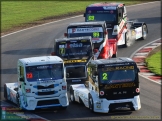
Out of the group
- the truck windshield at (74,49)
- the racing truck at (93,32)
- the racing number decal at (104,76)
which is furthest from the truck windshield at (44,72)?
the racing truck at (93,32)

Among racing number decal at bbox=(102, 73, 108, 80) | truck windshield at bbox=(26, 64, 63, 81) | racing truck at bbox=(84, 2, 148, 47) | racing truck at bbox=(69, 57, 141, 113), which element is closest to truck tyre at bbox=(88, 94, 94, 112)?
racing truck at bbox=(69, 57, 141, 113)

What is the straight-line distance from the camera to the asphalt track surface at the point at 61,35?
74.2 ft

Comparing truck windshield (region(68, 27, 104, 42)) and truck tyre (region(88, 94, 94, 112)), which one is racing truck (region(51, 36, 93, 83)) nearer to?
truck windshield (region(68, 27, 104, 42))

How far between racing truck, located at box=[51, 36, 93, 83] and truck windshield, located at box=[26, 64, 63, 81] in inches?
239

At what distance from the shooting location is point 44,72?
23.5 metres

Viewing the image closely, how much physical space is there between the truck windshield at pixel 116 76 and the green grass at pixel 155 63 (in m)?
8.83

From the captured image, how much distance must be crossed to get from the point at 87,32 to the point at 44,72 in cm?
1029

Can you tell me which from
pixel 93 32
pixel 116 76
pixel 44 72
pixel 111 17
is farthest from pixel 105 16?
pixel 116 76

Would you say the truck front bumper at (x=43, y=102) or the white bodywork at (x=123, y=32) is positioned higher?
the white bodywork at (x=123, y=32)

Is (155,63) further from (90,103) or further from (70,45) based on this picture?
(90,103)

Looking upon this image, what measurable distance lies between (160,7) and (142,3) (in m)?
3.97

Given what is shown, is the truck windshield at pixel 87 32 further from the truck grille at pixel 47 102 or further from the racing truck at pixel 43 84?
the truck grille at pixel 47 102

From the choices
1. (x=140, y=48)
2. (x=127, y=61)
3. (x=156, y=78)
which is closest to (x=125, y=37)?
(x=140, y=48)

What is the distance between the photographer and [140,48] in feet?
129
